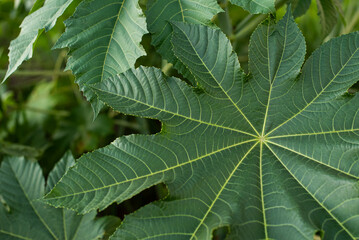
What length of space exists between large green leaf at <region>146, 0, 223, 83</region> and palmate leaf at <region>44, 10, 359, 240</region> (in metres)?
0.03

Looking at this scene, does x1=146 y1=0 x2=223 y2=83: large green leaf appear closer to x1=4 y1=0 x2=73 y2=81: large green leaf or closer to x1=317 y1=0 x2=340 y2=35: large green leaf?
x1=4 y1=0 x2=73 y2=81: large green leaf

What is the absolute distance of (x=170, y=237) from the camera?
0.54 metres

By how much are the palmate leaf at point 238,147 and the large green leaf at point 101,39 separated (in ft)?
0.13

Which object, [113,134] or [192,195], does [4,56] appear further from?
[192,195]

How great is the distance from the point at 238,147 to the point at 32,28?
1.40ft

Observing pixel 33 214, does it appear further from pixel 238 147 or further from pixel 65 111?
pixel 65 111

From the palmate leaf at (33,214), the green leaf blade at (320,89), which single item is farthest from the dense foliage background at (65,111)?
the green leaf blade at (320,89)

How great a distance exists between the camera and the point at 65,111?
166 cm

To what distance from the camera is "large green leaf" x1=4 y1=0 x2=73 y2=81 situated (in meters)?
0.63

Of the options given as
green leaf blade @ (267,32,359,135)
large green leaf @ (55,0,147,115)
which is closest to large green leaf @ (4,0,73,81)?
large green leaf @ (55,0,147,115)

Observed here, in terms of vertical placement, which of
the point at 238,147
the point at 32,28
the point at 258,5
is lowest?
the point at 238,147

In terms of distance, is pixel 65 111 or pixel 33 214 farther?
pixel 65 111

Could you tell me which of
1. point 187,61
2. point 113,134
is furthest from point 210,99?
point 113,134

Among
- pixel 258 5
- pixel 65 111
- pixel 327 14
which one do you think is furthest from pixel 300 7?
pixel 65 111
